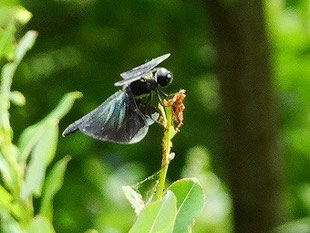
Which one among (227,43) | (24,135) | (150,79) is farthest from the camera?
(227,43)

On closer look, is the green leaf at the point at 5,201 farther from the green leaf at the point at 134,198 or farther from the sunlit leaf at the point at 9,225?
the green leaf at the point at 134,198

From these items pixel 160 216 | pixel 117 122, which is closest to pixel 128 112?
pixel 117 122

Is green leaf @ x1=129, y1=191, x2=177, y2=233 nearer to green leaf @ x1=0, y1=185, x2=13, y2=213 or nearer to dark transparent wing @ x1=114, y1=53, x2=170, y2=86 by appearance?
dark transparent wing @ x1=114, y1=53, x2=170, y2=86

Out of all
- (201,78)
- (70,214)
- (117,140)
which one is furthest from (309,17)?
(117,140)

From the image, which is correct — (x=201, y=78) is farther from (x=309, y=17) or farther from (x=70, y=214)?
(x=70, y=214)

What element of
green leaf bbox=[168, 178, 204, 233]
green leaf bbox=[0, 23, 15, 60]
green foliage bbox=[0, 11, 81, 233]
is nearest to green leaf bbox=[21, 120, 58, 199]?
green foliage bbox=[0, 11, 81, 233]

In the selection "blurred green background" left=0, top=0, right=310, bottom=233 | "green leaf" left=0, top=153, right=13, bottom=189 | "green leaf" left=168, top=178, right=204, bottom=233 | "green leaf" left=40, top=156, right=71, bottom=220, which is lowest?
"blurred green background" left=0, top=0, right=310, bottom=233
